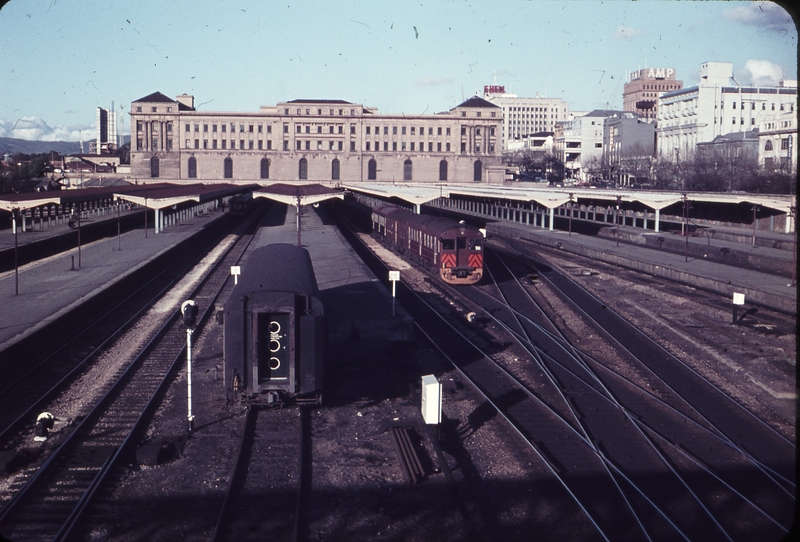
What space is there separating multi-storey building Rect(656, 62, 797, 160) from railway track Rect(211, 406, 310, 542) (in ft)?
230

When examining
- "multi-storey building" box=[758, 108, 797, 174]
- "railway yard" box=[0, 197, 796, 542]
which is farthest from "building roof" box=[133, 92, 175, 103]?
"railway yard" box=[0, 197, 796, 542]

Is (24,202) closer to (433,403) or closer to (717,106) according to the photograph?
(433,403)

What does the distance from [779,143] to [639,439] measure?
54.6 m

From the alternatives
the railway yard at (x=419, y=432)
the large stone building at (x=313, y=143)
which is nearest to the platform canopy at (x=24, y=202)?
the railway yard at (x=419, y=432)

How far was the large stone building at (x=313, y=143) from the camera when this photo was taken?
113 m

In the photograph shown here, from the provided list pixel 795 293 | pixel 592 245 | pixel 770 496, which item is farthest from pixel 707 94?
pixel 770 496

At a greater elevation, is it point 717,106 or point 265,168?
point 717,106

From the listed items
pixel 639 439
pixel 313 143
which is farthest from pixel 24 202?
pixel 313 143

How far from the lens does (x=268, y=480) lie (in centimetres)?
949

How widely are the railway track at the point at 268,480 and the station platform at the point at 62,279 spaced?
21.7 ft

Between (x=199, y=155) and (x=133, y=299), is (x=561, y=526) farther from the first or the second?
(x=199, y=155)

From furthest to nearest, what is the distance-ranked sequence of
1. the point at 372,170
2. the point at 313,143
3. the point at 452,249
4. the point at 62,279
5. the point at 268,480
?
the point at 372,170, the point at 313,143, the point at 452,249, the point at 62,279, the point at 268,480

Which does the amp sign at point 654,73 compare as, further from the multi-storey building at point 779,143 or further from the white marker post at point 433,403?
the white marker post at point 433,403

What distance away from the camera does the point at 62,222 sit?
164ft
